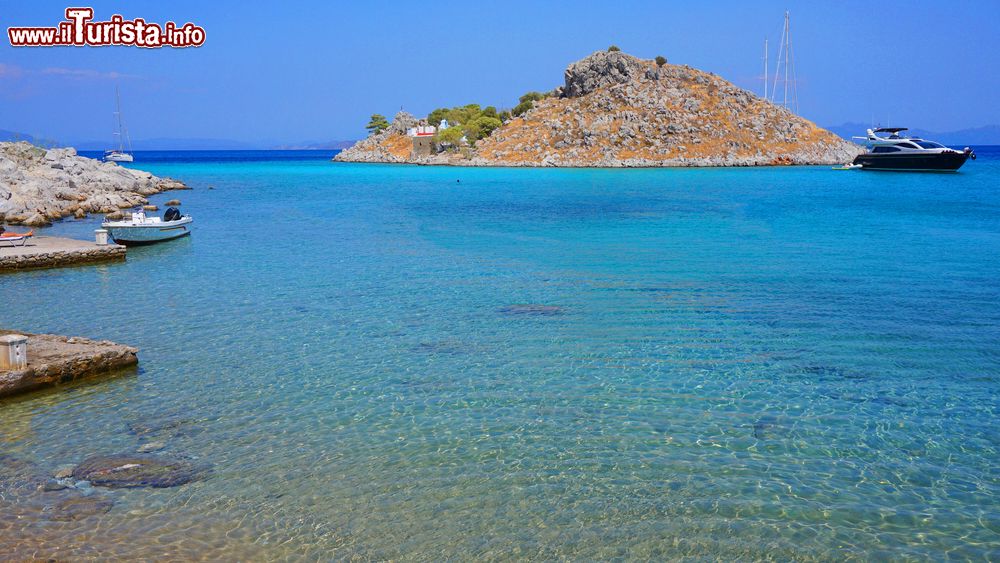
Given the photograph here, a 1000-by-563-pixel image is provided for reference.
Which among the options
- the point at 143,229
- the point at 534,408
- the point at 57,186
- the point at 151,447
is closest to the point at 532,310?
the point at 534,408

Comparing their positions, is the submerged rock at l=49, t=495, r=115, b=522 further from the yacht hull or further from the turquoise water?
the yacht hull

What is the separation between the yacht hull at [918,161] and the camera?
94.2 meters

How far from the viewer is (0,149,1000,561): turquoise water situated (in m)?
8.41

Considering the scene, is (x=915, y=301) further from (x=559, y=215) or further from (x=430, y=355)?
(x=559, y=215)

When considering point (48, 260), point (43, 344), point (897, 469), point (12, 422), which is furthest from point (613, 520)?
point (48, 260)

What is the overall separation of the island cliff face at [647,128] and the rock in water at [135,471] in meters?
120

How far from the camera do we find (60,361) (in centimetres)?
1318

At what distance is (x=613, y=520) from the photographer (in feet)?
28.2

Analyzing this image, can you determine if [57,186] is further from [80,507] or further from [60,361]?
[80,507]

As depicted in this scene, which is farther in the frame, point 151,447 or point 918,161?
point 918,161

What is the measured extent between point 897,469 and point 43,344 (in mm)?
14433

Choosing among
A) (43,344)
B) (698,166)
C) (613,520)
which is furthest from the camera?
(698,166)

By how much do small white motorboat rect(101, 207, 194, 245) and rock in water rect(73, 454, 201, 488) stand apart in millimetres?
24303

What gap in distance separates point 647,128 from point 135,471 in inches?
5173
